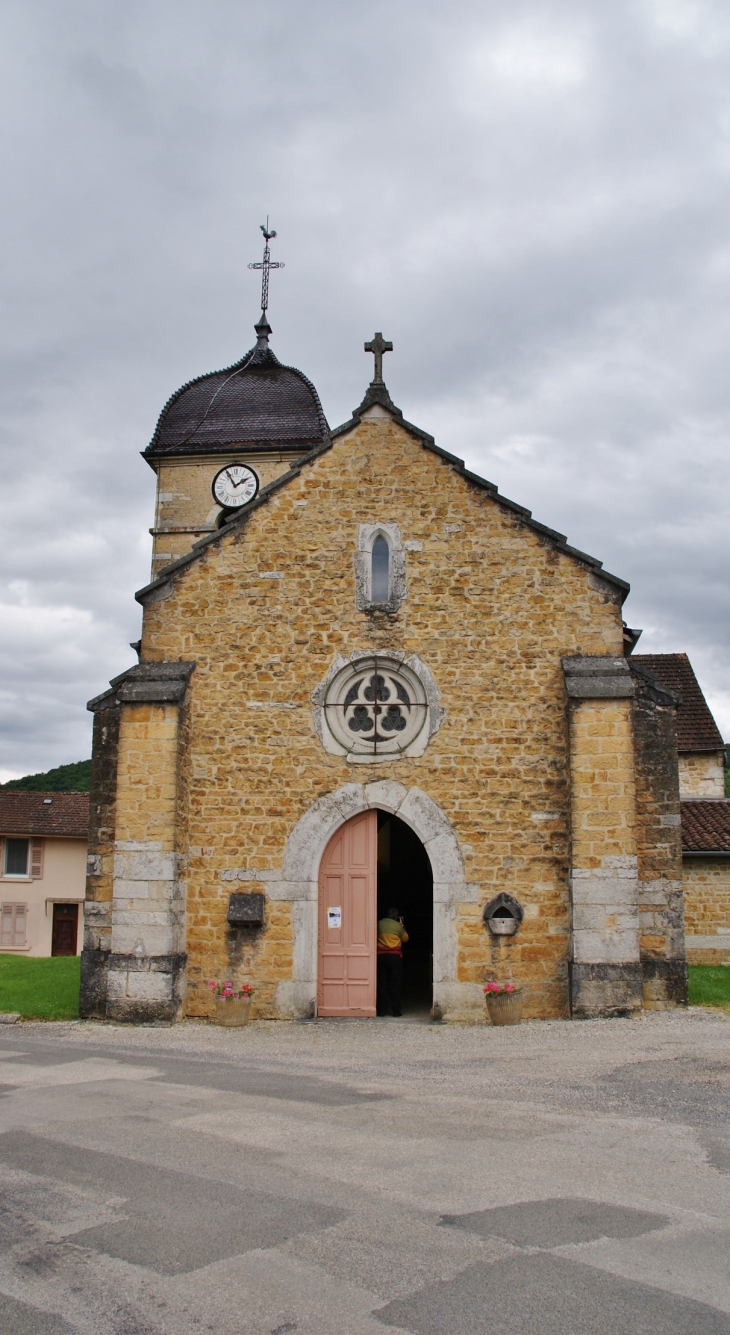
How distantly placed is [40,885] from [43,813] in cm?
214

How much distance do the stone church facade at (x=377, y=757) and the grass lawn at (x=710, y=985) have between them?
1.11m

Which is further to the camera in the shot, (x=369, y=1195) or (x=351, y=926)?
(x=351, y=926)

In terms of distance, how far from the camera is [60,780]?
48.3m

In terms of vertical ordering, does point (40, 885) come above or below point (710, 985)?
above

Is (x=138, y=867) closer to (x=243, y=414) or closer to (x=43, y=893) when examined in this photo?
(x=243, y=414)

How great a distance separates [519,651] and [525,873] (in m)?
2.49

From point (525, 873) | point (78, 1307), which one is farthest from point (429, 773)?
point (78, 1307)

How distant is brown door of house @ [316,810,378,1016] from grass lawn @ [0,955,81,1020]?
2976 millimetres

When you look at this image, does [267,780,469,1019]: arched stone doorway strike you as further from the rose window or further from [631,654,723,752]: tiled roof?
[631,654,723,752]: tiled roof

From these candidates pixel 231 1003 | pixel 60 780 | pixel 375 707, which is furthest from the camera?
pixel 60 780

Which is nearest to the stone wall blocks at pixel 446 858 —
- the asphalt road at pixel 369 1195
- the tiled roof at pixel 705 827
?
the asphalt road at pixel 369 1195

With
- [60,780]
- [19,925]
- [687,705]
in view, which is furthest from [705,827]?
[60,780]

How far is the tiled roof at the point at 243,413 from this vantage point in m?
20.3

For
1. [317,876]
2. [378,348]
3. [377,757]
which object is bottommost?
[317,876]
